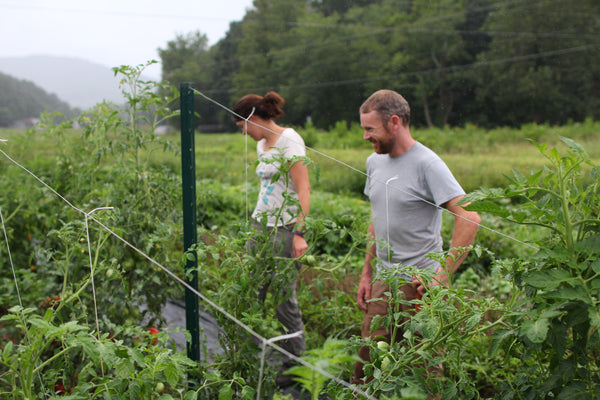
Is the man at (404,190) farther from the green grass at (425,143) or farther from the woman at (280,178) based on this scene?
the green grass at (425,143)

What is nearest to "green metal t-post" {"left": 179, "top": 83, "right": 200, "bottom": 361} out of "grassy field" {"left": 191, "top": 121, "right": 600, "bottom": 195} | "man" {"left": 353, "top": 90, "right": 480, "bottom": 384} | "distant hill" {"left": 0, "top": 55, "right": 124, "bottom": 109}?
"man" {"left": 353, "top": 90, "right": 480, "bottom": 384}

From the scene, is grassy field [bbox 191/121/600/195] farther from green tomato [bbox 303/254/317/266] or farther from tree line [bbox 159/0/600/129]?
green tomato [bbox 303/254/317/266]

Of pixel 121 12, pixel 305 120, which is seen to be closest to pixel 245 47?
pixel 305 120

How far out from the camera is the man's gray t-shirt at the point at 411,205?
1.71m

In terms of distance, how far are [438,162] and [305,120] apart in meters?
5.22

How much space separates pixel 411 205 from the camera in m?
1.75

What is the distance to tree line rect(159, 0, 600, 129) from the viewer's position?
6.86 m

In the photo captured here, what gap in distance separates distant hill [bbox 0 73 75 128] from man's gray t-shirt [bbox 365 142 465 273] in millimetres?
11704

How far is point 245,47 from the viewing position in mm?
8219

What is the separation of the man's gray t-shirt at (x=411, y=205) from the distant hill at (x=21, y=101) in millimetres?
11704

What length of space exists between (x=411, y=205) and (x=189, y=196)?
2.82 feet

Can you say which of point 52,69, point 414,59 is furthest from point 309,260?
point 52,69

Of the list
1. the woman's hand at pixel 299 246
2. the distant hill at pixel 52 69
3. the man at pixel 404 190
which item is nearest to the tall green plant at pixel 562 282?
the man at pixel 404 190

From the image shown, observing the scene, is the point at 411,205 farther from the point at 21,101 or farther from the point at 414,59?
the point at 21,101
